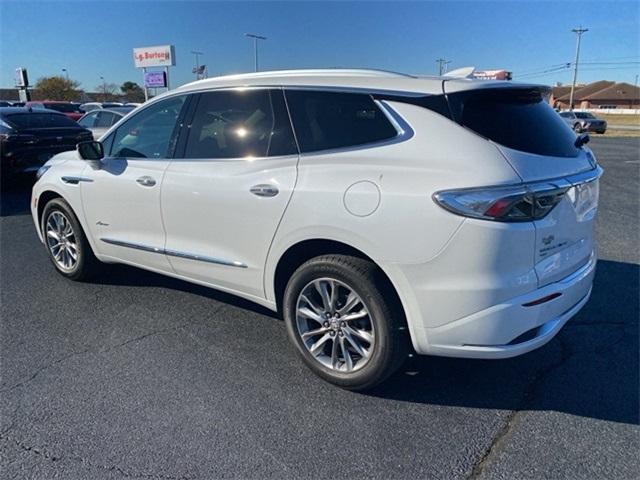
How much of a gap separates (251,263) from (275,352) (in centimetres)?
65

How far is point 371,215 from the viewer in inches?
95.9

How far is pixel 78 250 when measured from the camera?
433 cm

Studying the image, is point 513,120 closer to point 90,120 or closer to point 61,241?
point 61,241

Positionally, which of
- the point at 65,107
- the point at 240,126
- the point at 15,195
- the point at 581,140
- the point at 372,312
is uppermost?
the point at 65,107

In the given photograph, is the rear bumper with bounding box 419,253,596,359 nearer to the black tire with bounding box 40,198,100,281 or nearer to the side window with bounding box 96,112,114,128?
the black tire with bounding box 40,198,100,281

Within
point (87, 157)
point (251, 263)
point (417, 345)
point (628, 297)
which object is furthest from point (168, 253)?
point (628, 297)

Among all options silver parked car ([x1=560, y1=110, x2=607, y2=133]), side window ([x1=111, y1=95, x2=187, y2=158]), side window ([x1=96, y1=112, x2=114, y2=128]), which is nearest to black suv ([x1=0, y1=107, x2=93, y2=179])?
side window ([x1=96, y1=112, x2=114, y2=128])

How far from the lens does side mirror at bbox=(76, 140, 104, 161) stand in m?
3.85

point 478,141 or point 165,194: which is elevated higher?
point 478,141

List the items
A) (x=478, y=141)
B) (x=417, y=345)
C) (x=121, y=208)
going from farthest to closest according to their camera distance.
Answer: (x=121, y=208) < (x=417, y=345) < (x=478, y=141)

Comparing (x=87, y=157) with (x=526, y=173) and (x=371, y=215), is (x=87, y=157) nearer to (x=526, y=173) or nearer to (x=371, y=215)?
(x=371, y=215)

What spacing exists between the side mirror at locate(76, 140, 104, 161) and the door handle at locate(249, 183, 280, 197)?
1.77 meters

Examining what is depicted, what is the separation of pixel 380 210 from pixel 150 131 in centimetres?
232

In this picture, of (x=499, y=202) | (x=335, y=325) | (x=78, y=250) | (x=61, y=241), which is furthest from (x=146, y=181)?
(x=499, y=202)
